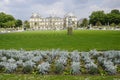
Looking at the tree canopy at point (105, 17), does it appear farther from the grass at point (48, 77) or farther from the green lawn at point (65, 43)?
the grass at point (48, 77)

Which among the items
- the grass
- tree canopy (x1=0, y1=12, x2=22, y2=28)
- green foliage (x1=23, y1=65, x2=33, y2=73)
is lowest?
the grass

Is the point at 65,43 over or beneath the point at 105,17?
beneath

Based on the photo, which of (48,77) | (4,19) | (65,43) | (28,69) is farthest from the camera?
(4,19)

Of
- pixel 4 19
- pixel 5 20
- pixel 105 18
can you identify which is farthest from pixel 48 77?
pixel 5 20

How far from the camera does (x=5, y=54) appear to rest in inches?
578

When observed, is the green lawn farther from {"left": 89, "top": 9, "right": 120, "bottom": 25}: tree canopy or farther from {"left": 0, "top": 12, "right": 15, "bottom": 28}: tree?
{"left": 0, "top": 12, "right": 15, "bottom": 28}: tree

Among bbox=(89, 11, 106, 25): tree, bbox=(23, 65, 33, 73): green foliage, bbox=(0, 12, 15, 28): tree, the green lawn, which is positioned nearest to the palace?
bbox=(0, 12, 15, 28): tree

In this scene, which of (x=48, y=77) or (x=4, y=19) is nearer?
(x=48, y=77)

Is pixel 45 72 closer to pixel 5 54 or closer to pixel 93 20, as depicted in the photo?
pixel 5 54

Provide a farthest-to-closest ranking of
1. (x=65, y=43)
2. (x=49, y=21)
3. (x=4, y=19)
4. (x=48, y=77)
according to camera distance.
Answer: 1. (x=49, y=21)
2. (x=4, y=19)
3. (x=65, y=43)
4. (x=48, y=77)

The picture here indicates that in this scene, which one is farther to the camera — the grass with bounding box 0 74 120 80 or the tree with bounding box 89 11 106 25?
the tree with bounding box 89 11 106 25

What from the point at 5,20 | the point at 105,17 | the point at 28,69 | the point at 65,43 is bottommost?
the point at 65,43

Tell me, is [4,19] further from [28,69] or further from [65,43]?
[28,69]

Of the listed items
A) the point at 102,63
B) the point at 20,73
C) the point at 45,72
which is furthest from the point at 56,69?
the point at 102,63
